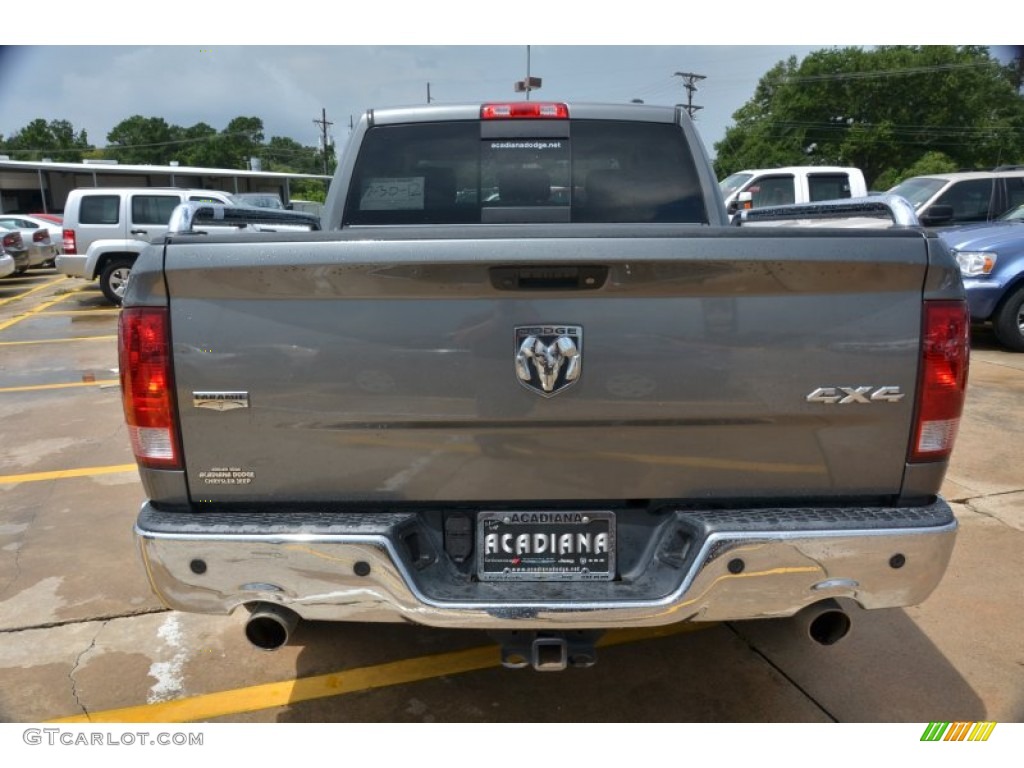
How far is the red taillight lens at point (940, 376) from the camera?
211 cm

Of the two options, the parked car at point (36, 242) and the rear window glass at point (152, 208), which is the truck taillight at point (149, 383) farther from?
the parked car at point (36, 242)

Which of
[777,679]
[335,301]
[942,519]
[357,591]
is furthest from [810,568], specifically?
[335,301]

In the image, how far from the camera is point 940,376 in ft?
6.99

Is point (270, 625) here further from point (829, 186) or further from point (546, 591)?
point (829, 186)

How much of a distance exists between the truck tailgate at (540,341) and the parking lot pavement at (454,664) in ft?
3.84

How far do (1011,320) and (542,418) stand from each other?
8955 millimetres

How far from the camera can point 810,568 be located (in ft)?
6.93

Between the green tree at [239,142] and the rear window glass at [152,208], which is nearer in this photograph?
the rear window glass at [152,208]

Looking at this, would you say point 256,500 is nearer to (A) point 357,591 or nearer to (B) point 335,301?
(A) point 357,591

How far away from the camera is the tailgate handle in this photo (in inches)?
81.7

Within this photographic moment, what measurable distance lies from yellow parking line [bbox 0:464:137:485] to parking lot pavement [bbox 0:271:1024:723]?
0.88m

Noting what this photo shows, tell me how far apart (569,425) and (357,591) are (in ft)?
2.48

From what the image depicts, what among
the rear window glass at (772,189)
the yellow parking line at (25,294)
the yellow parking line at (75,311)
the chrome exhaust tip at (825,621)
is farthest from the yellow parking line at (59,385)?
the rear window glass at (772,189)

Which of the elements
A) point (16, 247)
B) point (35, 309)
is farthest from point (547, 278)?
point (16, 247)
